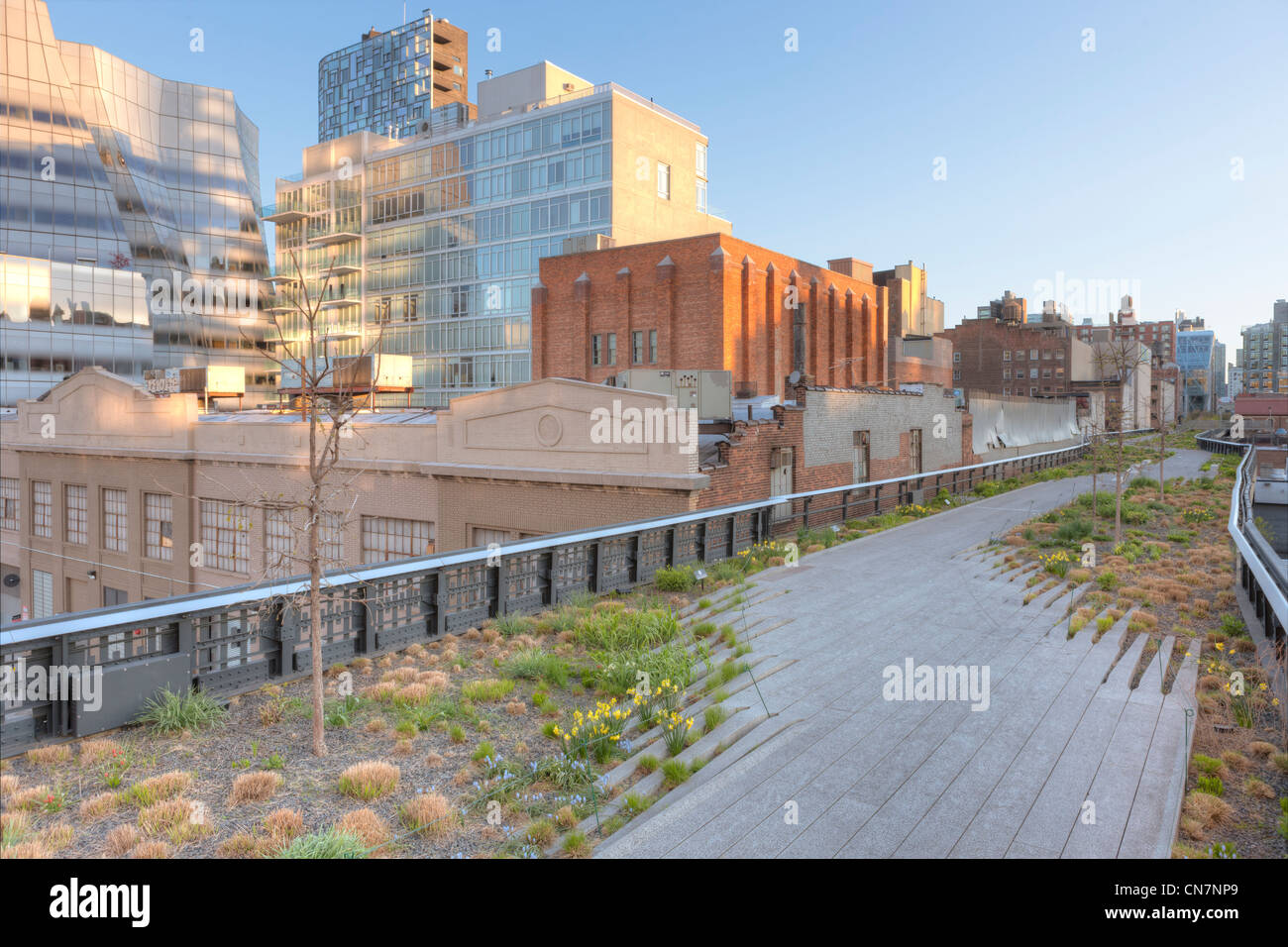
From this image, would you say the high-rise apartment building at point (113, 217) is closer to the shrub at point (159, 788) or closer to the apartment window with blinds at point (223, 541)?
the apartment window with blinds at point (223, 541)

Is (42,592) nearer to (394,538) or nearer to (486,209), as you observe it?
(394,538)

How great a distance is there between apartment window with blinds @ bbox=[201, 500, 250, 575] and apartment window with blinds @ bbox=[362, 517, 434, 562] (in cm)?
502

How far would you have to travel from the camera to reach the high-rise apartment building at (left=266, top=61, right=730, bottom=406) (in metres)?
55.4

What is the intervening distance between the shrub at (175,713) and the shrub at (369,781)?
170 centimetres

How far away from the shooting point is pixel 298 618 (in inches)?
320

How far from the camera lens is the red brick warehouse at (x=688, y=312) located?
43500mm

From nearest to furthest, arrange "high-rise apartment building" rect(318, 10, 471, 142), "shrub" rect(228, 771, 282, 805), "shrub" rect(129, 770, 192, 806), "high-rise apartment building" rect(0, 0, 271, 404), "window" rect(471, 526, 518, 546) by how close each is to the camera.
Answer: "shrub" rect(129, 770, 192, 806) → "shrub" rect(228, 771, 282, 805) → "window" rect(471, 526, 518, 546) → "high-rise apartment building" rect(0, 0, 271, 404) → "high-rise apartment building" rect(318, 10, 471, 142)

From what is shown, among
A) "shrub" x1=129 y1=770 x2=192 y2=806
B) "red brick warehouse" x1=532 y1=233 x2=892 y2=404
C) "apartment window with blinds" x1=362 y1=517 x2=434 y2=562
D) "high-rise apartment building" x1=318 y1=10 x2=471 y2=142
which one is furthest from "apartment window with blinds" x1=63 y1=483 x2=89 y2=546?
"high-rise apartment building" x1=318 y1=10 x2=471 y2=142

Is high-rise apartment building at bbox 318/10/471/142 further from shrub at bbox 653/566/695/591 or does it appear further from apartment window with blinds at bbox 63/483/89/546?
shrub at bbox 653/566/695/591

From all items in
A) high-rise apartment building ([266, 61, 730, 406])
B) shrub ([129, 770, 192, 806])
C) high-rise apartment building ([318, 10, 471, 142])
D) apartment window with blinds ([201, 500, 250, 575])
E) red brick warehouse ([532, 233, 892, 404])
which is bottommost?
apartment window with blinds ([201, 500, 250, 575])

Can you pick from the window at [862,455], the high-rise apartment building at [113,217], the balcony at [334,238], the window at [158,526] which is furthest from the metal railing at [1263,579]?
the balcony at [334,238]

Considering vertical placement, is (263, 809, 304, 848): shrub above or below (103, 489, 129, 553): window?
above

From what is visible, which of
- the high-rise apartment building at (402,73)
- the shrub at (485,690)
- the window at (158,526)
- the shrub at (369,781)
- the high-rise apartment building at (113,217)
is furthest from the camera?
the high-rise apartment building at (402,73)
